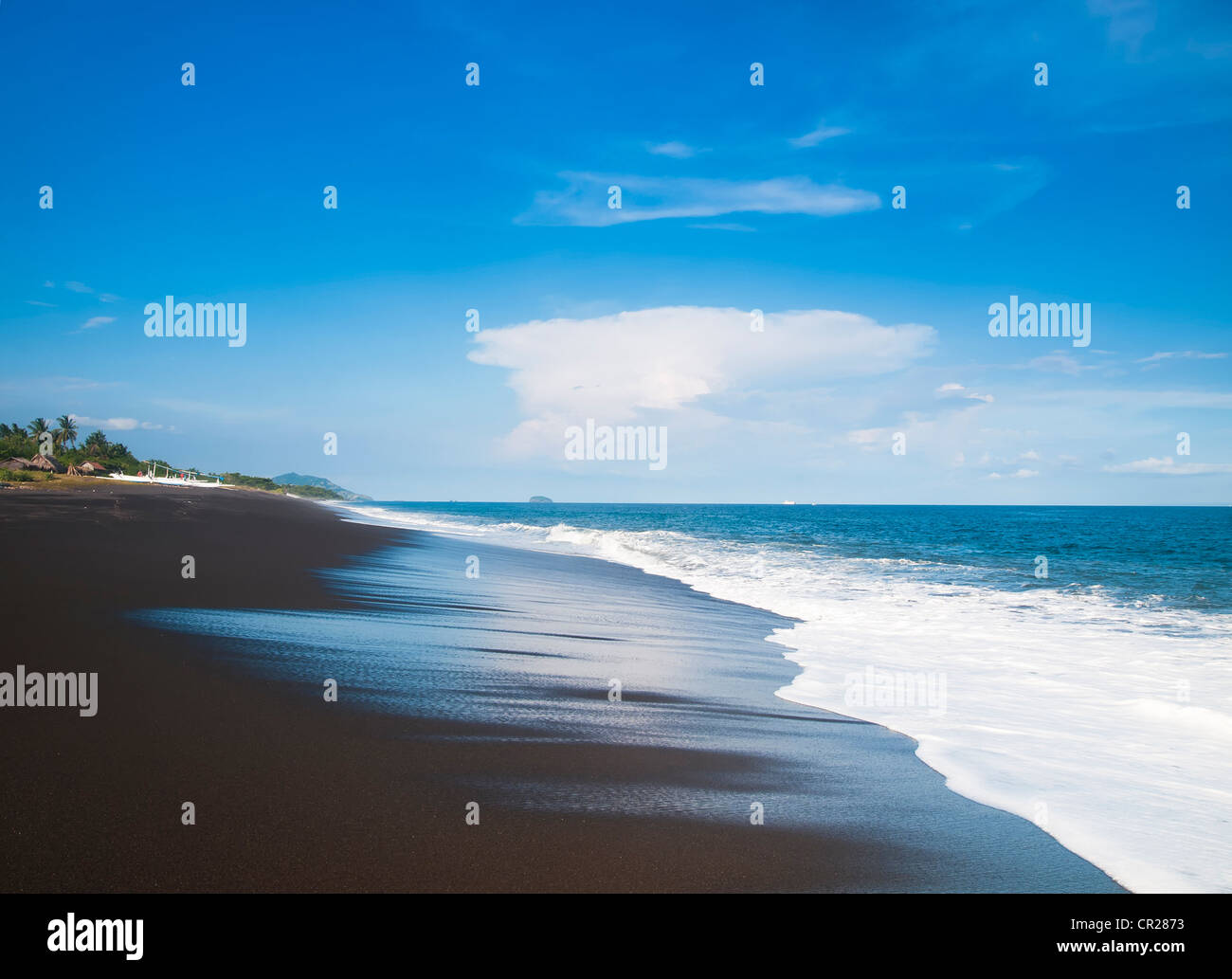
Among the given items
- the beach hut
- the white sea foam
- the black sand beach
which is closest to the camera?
the black sand beach

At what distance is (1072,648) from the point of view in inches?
468

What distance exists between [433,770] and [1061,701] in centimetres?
757

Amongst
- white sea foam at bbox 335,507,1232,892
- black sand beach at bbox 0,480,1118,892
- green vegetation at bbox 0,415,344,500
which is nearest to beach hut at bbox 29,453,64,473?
green vegetation at bbox 0,415,344,500

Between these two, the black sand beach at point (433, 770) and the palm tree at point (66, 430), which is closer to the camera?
the black sand beach at point (433, 770)

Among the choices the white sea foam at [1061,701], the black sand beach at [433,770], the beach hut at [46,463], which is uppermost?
the beach hut at [46,463]

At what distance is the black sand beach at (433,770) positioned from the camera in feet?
11.9

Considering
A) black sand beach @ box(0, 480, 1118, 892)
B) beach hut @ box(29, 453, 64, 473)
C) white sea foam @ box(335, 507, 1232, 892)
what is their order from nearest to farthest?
black sand beach @ box(0, 480, 1118, 892) → white sea foam @ box(335, 507, 1232, 892) → beach hut @ box(29, 453, 64, 473)

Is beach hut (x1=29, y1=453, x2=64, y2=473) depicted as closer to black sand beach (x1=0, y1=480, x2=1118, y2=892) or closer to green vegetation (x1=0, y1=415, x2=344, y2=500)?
green vegetation (x1=0, y1=415, x2=344, y2=500)

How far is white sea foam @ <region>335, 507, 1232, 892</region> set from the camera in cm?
495

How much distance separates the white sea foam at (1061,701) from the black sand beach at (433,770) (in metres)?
0.55

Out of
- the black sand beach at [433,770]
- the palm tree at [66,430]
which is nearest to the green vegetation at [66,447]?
the palm tree at [66,430]

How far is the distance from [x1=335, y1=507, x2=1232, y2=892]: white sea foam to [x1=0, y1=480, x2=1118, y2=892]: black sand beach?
55cm

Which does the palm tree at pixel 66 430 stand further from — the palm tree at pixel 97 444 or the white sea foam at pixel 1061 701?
the white sea foam at pixel 1061 701
